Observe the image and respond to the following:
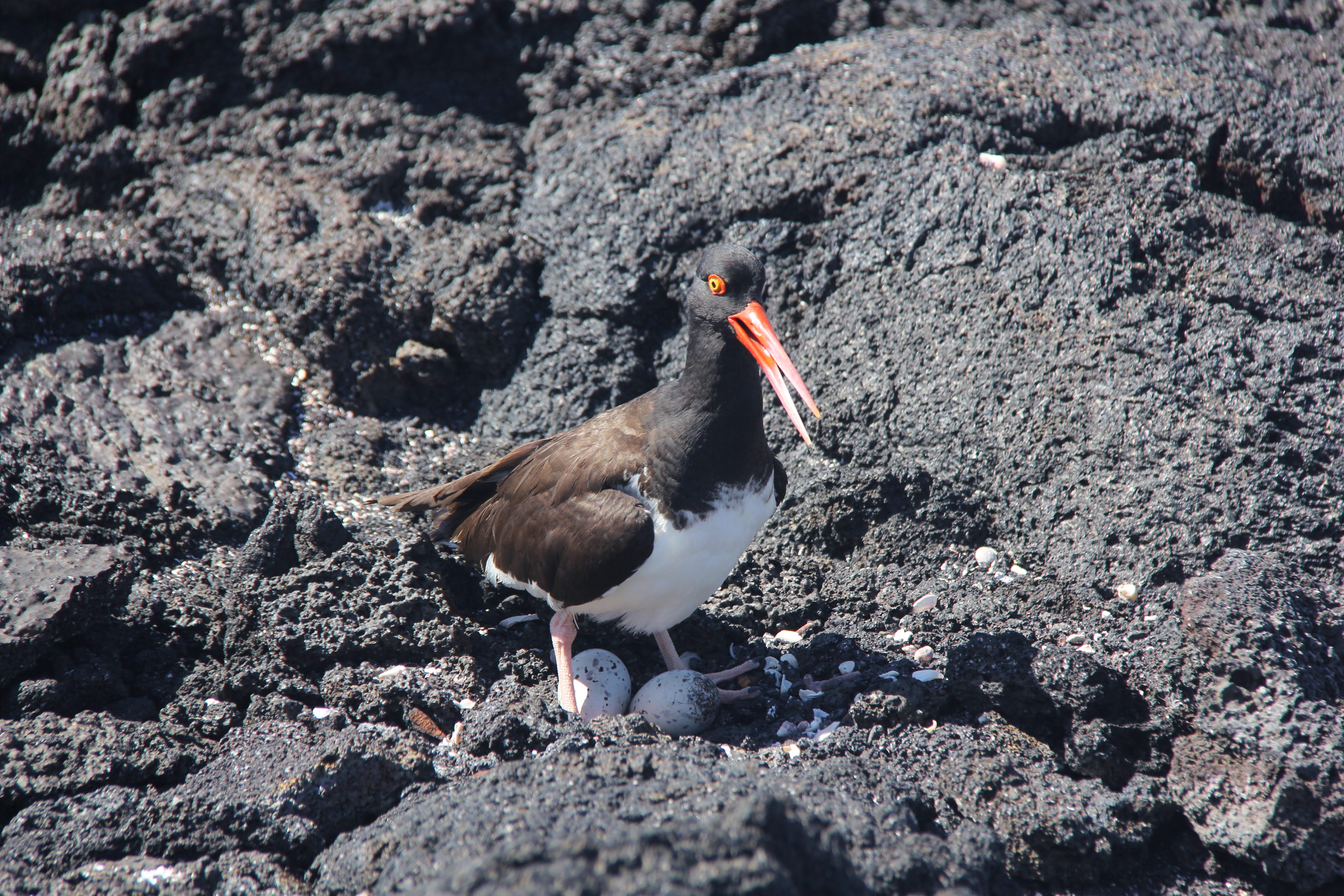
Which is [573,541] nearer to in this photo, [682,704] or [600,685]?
[600,685]

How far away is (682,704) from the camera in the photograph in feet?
12.6

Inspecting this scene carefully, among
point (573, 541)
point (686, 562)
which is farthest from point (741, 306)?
point (573, 541)

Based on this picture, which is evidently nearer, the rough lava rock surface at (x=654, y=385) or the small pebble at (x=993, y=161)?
the rough lava rock surface at (x=654, y=385)

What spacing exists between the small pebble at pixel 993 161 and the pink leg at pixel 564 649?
132 inches

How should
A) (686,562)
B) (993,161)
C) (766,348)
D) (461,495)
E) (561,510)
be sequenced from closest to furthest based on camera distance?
(766,348), (686,562), (561,510), (461,495), (993,161)

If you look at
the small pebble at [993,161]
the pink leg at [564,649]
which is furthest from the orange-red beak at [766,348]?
the small pebble at [993,161]

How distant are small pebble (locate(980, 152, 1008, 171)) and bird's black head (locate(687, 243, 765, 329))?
1.95 meters

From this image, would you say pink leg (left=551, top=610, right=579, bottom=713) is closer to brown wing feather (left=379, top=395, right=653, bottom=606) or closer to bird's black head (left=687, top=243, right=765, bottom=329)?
brown wing feather (left=379, top=395, right=653, bottom=606)

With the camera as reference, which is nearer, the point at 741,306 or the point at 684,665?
the point at 741,306

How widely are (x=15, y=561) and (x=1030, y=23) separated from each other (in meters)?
6.52

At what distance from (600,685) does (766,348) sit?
175 cm

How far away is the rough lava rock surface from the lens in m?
3.04

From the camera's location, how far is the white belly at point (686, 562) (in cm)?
378

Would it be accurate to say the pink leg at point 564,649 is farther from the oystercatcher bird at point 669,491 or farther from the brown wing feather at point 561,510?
the brown wing feather at point 561,510
